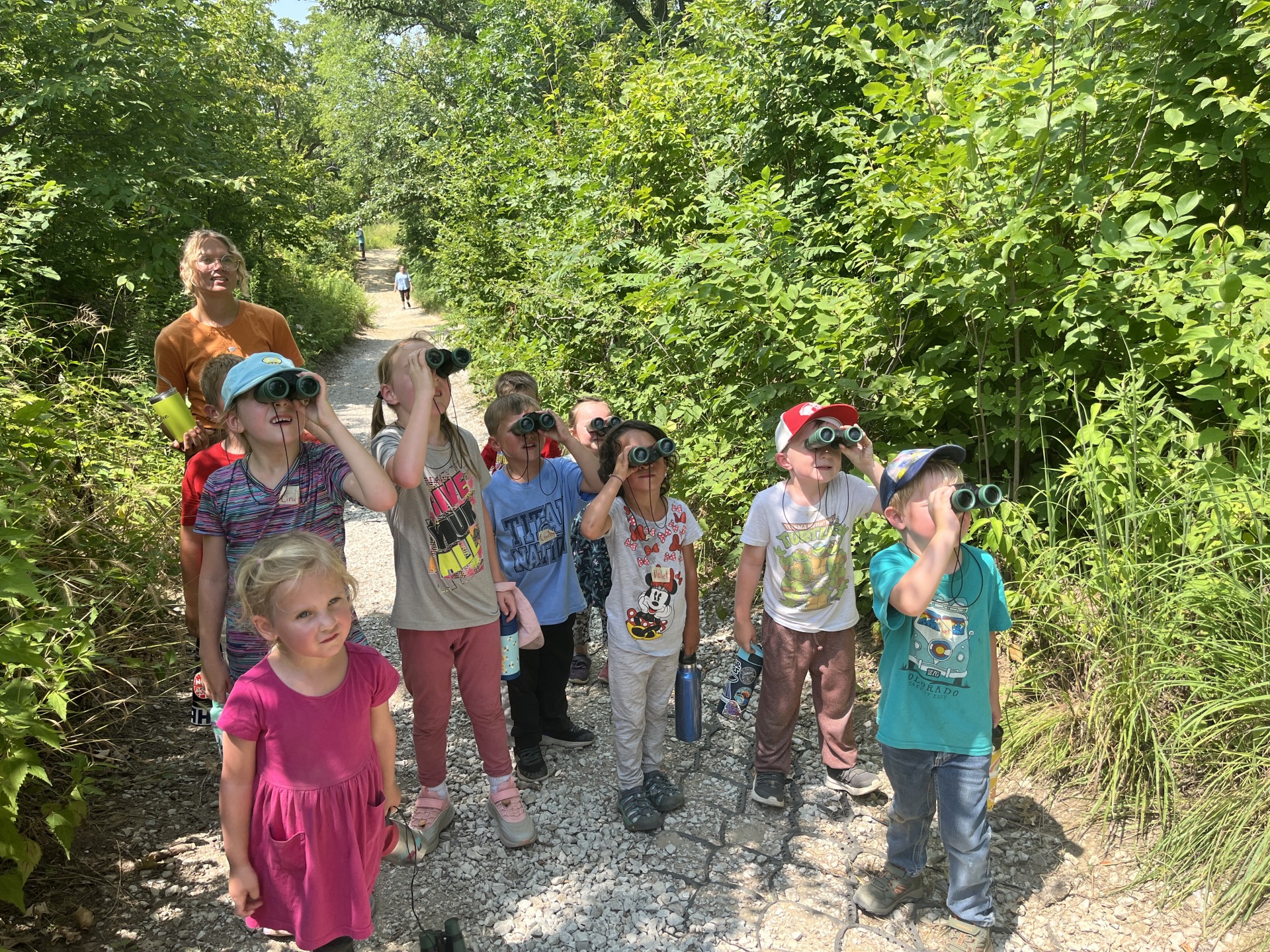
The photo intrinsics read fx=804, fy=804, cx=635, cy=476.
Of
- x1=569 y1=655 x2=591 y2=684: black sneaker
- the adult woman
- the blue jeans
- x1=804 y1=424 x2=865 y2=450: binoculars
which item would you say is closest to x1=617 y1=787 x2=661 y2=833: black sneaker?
the blue jeans

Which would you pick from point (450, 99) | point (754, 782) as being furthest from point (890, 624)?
point (450, 99)

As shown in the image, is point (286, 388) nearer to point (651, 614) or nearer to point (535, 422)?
point (535, 422)

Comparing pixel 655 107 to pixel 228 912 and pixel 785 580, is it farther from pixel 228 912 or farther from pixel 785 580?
pixel 228 912

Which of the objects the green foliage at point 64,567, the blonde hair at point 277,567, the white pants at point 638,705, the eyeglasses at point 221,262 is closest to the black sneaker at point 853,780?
the white pants at point 638,705

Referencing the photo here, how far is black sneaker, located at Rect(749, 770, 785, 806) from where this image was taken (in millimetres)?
3176

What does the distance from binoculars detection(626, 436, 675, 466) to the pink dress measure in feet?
4.07

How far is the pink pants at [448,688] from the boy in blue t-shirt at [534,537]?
0.36 meters

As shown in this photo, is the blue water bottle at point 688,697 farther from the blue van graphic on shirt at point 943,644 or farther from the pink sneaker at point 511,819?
the blue van graphic on shirt at point 943,644

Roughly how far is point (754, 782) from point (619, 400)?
2.89m

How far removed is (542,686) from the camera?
12.2 ft

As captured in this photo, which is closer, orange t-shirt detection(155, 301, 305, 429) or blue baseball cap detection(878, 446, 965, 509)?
blue baseball cap detection(878, 446, 965, 509)

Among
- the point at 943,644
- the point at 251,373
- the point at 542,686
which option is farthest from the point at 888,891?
the point at 251,373

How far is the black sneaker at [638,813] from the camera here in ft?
10.1

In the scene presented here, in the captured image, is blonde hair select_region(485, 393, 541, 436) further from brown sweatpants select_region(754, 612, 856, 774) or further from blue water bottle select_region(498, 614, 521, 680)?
brown sweatpants select_region(754, 612, 856, 774)
